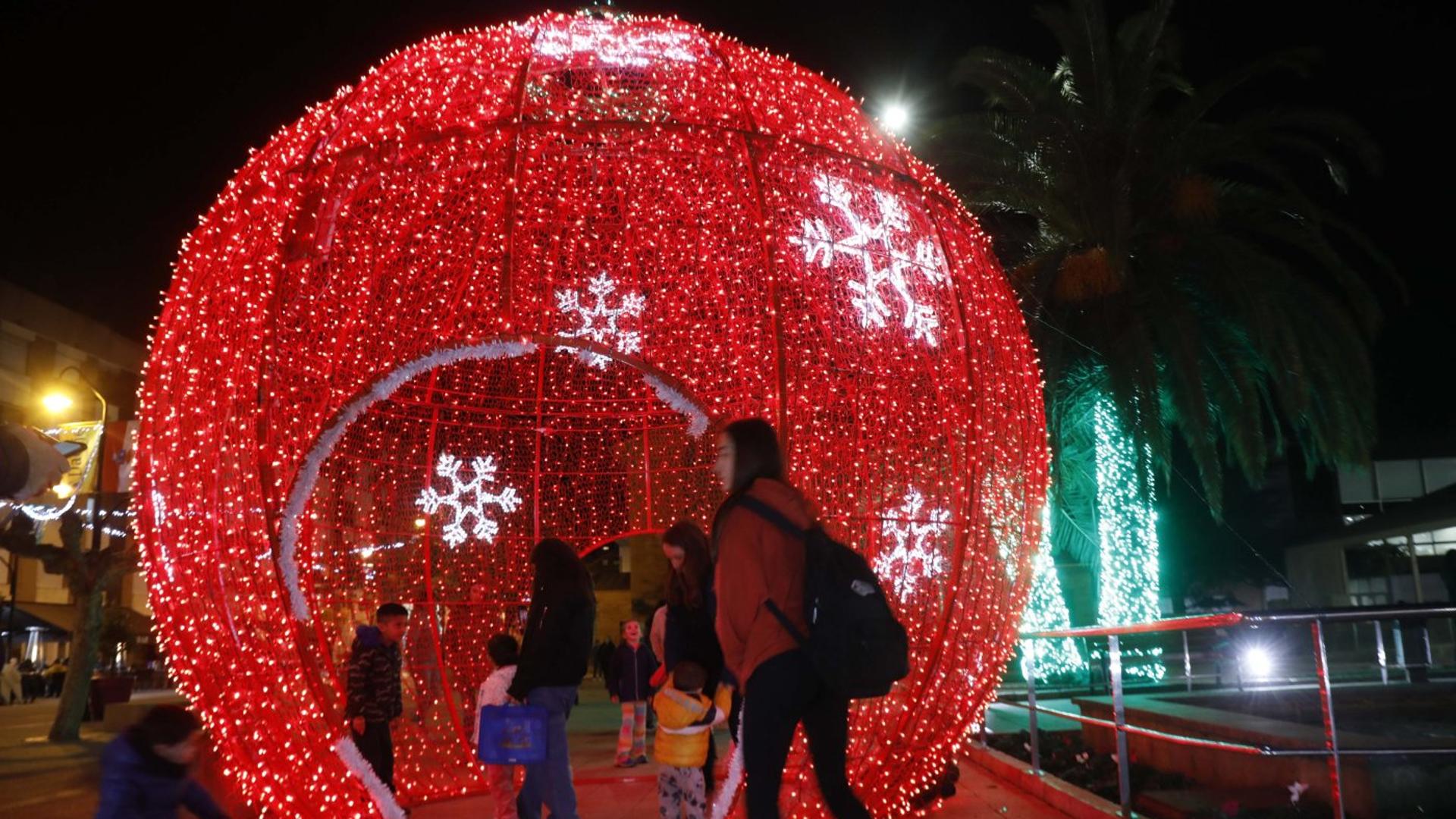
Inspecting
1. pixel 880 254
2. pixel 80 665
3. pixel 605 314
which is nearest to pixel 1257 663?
pixel 880 254

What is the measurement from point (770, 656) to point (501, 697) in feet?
10.9

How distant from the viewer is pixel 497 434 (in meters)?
9.66

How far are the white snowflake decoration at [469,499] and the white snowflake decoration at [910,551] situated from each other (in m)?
3.77

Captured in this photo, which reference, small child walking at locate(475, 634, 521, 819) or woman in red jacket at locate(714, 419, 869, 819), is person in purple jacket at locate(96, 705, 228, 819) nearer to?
woman in red jacket at locate(714, 419, 869, 819)

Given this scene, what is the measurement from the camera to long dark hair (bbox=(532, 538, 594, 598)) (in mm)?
5387

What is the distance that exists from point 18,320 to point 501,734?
33.3m

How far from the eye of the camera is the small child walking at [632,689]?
954 cm

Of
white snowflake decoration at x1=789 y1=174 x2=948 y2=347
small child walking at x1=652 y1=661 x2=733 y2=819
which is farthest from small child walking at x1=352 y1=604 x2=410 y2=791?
white snowflake decoration at x1=789 y1=174 x2=948 y2=347

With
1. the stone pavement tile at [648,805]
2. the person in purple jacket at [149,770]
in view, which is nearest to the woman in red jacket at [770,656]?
the person in purple jacket at [149,770]

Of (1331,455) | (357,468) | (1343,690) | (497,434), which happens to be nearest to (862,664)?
(357,468)

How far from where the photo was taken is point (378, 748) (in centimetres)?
644

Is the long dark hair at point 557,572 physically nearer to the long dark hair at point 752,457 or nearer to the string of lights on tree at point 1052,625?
the long dark hair at point 752,457

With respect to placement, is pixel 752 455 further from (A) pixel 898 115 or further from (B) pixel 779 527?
(A) pixel 898 115

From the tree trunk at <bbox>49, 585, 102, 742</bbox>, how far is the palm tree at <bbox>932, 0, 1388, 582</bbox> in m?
11.5
